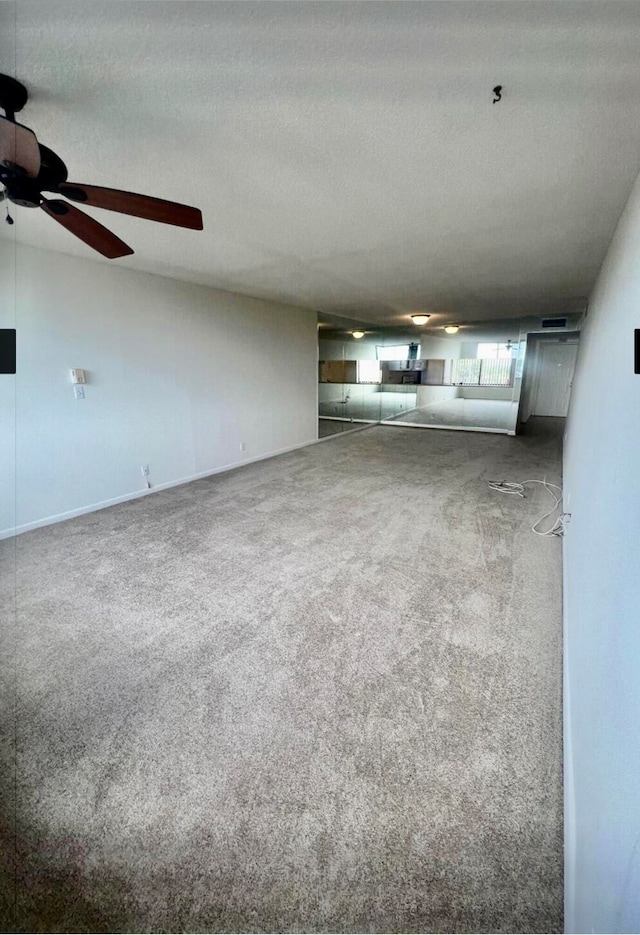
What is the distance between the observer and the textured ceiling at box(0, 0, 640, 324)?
40.6 inches

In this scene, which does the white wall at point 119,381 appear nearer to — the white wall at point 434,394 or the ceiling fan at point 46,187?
the ceiling fan at point 46,187

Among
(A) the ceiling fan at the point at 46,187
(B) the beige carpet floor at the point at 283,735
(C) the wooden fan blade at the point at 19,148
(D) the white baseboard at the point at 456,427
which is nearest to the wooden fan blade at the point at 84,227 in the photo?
(A) the ceiling fan at the point at 46,187

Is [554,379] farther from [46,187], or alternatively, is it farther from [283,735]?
[46,187]

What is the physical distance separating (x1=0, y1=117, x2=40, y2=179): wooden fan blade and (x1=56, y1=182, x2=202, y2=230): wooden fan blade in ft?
0.59

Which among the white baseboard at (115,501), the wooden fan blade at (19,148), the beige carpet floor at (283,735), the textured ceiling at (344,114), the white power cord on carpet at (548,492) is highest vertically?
the textured ceiling at (344,114)

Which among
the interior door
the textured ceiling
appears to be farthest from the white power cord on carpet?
the interior door

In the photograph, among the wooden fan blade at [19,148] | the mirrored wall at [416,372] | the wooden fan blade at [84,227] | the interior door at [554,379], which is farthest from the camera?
the interior door at [554,379]

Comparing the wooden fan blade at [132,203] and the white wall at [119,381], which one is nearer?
the wooden fan blade at [132,203]

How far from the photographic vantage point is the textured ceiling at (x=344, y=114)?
3.39 feet

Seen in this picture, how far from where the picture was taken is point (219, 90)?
1.30 meters

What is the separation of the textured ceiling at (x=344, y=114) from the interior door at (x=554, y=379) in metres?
7.09

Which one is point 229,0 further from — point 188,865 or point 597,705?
point 188,865

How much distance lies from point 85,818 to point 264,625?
102 cm

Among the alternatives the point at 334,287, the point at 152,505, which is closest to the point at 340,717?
the point at 152,505
